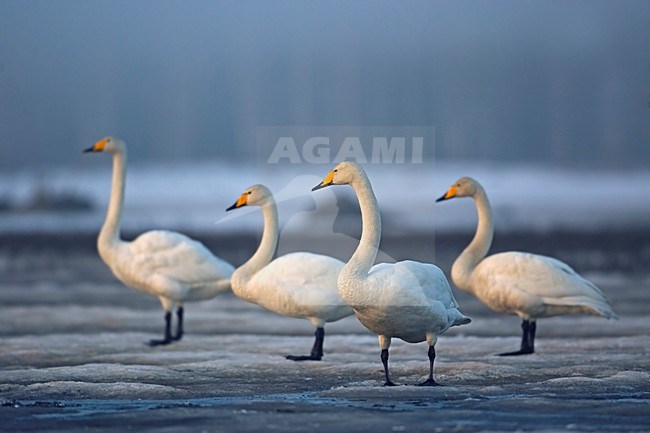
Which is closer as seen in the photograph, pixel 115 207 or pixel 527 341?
pixel 527 341

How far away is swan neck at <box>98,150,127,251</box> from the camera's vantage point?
1205cm

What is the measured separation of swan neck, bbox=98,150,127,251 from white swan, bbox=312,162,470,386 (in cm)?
418

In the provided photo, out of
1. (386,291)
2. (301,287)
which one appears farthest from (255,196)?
(386,291)

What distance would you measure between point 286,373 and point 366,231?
1517 mm

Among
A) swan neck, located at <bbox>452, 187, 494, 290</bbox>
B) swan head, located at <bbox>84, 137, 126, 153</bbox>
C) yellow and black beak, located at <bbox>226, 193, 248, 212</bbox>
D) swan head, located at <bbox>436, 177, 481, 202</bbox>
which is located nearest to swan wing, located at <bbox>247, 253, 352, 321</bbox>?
yellow and black beak, located at <bbox>226, 193, 248, 212</bbox>

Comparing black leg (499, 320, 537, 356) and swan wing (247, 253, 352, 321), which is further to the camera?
black leg (499, 320, 537, 356)

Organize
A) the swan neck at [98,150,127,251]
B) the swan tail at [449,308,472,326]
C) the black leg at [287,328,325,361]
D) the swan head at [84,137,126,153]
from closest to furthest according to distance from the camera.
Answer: the swan tail at [449,308,472,326], the black leg at [287,328,325,361], the swan neck at [98,150,127,251], the swan head at [84,137,126,153]

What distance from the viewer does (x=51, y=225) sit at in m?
32.3

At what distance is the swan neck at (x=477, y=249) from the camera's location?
10.8 metres

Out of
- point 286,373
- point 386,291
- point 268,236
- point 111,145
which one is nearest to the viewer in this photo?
point 386,291

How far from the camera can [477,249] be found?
11000mm

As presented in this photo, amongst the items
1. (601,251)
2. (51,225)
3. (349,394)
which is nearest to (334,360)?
(349,394)

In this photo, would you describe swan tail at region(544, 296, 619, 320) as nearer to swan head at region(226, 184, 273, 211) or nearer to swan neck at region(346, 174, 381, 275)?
swan neck at region(346, 174, 381, 275)

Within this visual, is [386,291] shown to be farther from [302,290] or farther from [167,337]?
[167,337]
